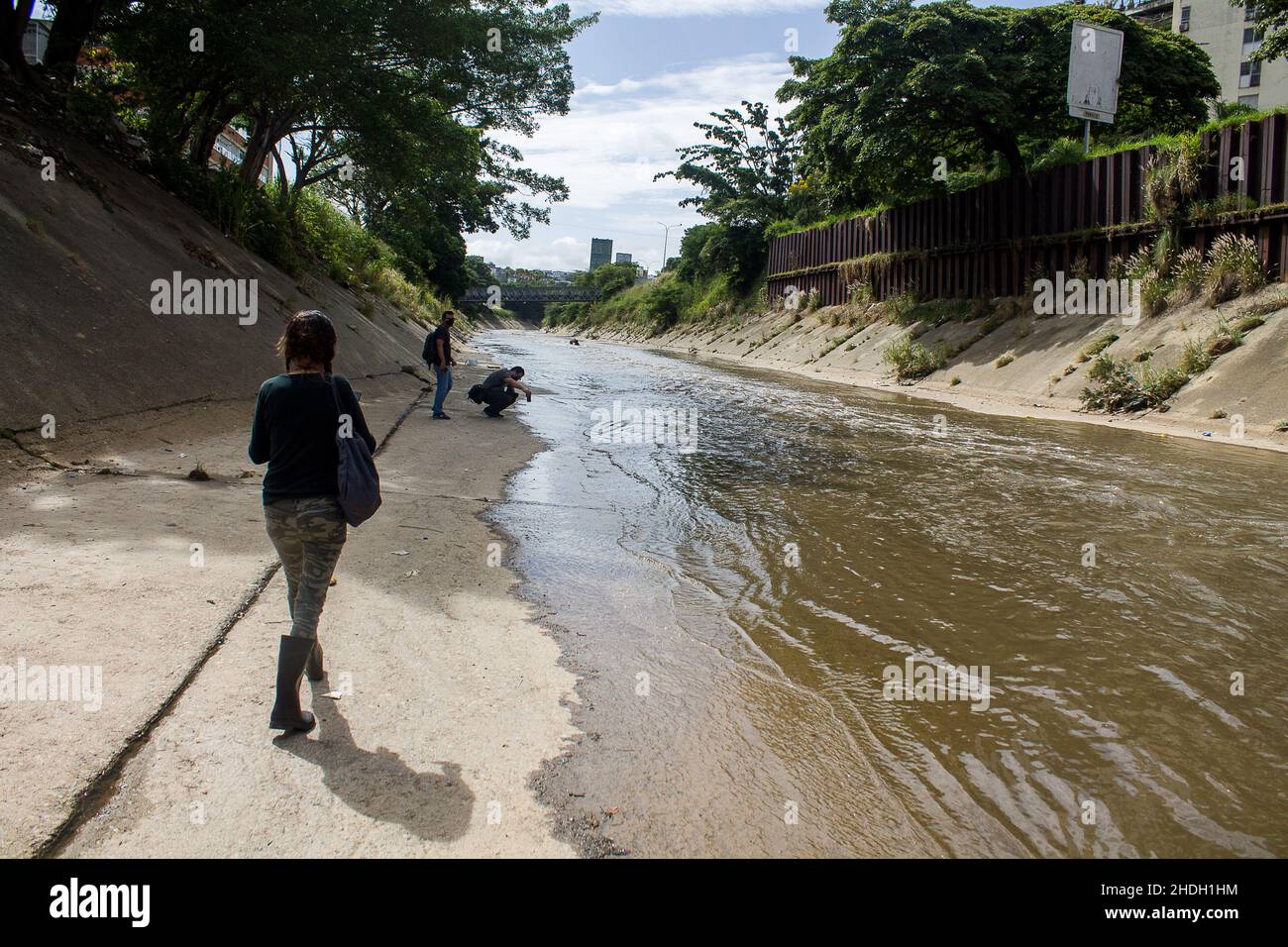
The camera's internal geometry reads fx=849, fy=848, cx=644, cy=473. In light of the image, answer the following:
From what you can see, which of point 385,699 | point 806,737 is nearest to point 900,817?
point 806,737

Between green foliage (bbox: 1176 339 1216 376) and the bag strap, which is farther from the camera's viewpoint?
green foliage (bbox: 1176 339 1216 376)

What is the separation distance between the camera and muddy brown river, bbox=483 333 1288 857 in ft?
10.4

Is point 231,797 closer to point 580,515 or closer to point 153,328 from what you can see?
point 580,515

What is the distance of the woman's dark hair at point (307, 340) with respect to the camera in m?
3.74

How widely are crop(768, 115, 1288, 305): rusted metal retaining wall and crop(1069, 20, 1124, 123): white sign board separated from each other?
5.27 ft

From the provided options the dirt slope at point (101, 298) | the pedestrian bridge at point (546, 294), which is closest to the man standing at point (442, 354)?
the dirt slope at point (101, 298)

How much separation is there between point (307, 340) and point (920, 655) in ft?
11.5

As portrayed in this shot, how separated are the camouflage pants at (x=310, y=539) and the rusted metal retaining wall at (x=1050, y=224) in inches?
699

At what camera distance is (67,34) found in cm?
1520

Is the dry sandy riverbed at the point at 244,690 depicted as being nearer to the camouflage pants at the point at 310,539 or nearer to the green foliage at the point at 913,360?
the camouflage pants at the point at 310,539

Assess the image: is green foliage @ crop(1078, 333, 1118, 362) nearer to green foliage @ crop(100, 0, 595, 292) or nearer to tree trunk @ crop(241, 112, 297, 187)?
green foliage @ crop(100, 0, 595, 292)

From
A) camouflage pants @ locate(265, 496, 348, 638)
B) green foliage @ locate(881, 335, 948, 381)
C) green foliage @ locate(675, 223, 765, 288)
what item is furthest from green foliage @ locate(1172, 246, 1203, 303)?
green foliage @ locate(675, 223, 765, 288)

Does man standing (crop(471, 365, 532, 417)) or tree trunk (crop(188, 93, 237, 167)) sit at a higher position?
tree trunk (crop(188, 93, 237, 167))

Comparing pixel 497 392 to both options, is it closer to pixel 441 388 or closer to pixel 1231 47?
pixel 441 388
